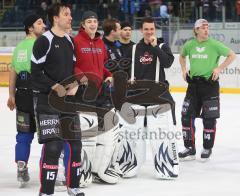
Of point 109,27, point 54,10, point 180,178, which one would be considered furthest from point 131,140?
point 54,10

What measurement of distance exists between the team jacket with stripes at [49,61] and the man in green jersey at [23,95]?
0.91m

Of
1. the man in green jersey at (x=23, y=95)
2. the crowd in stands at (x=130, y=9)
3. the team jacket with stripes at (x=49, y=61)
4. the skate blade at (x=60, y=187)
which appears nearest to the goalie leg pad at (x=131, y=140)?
the skate blade at (x=60, y=187)

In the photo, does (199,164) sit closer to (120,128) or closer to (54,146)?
(120,128)

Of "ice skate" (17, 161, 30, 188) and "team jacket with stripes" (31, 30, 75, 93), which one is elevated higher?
"team jacket with stripes" (31, 30, 75, 93)

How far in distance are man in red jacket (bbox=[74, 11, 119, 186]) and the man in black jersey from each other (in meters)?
0.36

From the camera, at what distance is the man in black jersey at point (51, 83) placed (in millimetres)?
5379

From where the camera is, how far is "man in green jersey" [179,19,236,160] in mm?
7856

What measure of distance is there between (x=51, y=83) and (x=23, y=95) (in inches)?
42.0

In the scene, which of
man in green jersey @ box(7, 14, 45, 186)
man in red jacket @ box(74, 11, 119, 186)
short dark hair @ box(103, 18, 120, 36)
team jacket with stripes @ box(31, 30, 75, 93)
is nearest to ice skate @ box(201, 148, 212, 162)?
man in red jacket @ box(74, 11, 119, 186)

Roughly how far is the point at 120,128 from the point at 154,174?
605mm

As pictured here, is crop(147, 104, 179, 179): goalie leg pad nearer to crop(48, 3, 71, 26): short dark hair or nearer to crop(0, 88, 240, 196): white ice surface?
crop(0, 88, 240, 196): white ice surface

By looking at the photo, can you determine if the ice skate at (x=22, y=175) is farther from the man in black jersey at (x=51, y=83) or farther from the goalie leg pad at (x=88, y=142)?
the man in black jersey at (x=51, y=83)

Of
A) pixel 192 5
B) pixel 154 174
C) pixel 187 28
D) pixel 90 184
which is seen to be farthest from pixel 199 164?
pixel 192 5

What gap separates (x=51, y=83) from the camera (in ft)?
17.6
